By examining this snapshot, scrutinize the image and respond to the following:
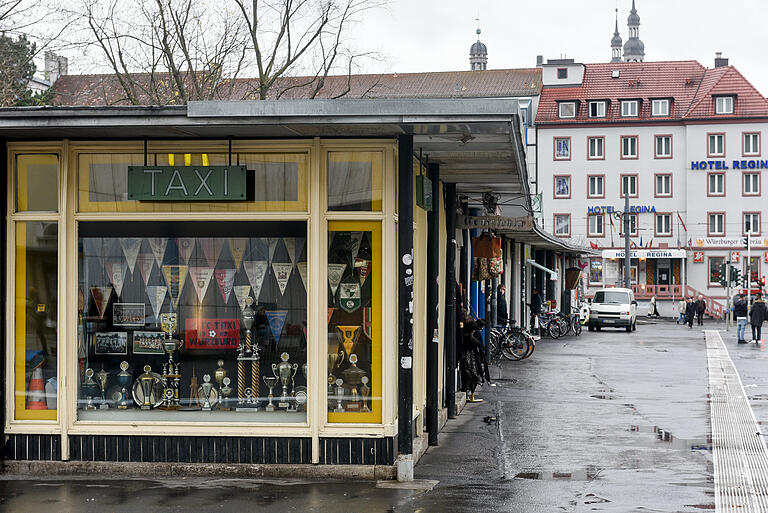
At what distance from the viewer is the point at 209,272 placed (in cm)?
1087

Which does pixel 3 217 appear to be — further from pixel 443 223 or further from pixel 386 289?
pixel 443 223

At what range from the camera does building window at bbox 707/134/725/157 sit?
254 feet

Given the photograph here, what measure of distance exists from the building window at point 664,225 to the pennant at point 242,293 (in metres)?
71.5

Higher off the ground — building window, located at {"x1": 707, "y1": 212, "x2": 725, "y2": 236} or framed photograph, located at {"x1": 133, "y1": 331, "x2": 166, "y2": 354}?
building window, located at {"x1": 707, "y1": 212, "x2": 725, "y2": 236}

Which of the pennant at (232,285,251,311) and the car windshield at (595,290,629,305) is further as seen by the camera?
the car windshield at (595,290,629,305)

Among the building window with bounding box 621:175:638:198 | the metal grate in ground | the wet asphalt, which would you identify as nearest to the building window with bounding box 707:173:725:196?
the building window with bounding box 621:175:638:198

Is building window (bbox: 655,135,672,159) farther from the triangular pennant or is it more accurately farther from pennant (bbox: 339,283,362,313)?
the triangular pennant

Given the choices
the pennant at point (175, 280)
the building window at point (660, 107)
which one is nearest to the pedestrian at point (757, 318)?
the pennant at point (175, 280)

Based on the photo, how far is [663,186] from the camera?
79.2m

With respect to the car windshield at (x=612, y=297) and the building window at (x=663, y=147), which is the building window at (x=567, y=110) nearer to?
the building window at (x=663, y=147)

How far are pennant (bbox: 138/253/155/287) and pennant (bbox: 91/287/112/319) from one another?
0.35 meters

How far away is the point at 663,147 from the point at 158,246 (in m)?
71.9

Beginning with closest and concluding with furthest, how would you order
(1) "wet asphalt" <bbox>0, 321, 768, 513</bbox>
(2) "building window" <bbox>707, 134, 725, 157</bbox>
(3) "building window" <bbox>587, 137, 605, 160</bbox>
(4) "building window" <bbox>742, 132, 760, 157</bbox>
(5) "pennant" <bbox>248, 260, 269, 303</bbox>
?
1. (1) "wet asphalt" <bbox>0, 321, 768, 513</bbox>
2. (5) "pennant" <bbox>248, 260, 269, 303</bbox>
3. (4) "building window" <bbox>742, 132, 760, 157</bbox>
4. (2) "building window" <bbox>707, 134, 725, 157</bbox>
5. (3) "building window" <bbox>587, 137, 605, 160</bbox>

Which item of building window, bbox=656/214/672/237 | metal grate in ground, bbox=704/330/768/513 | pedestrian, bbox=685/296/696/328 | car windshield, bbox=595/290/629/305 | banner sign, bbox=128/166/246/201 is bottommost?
metal grate in ground, bbox=704/330/768/513
